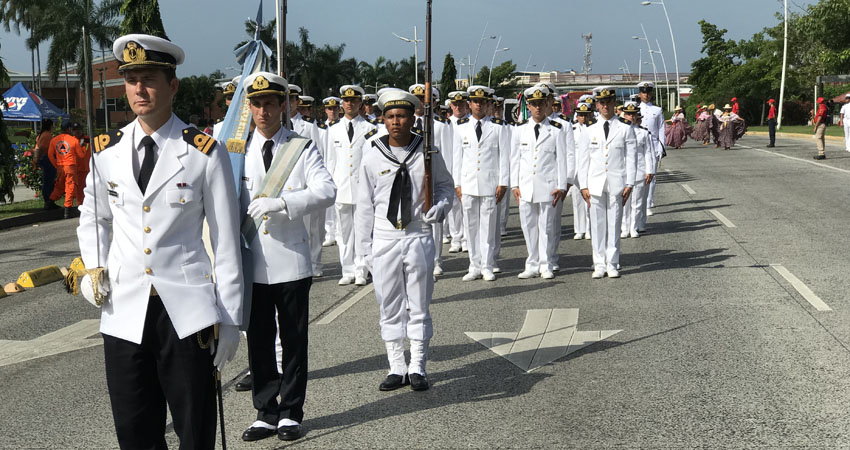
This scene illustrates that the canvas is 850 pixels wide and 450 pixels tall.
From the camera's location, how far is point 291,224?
5738 millimetres

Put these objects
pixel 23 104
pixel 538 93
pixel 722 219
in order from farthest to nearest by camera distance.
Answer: pixel 23 104, pixel 722 219, pixel 538 93

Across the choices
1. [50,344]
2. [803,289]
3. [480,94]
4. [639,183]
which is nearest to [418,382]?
[50,344]

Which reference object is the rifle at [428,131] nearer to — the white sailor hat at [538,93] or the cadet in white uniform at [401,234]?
the cadet in white uniform at [401,234]

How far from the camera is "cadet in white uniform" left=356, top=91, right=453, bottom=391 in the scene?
6.56m

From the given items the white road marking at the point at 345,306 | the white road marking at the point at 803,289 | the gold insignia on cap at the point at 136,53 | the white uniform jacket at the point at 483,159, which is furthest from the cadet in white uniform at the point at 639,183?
the gold insignia on cap at the point at 136,53

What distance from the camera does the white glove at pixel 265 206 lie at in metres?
5.30

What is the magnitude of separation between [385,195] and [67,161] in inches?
595

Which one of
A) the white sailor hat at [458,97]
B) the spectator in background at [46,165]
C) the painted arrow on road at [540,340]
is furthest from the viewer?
the spectator in background at [46,165]

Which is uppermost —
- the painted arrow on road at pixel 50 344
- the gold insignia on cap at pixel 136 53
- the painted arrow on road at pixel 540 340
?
the gold insignia on cap at pixel 136 53

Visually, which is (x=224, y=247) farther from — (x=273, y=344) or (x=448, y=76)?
(x=448, y=76)

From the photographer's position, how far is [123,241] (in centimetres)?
401

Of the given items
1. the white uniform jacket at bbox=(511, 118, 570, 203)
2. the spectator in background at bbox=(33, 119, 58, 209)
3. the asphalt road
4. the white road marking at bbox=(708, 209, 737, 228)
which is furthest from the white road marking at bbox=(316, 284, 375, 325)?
the spectator in background at bbox=(33, 119, 58, 209)

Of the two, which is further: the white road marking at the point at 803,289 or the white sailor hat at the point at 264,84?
the white road marking at the point at 803,289

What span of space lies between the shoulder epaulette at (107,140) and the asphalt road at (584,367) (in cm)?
213
